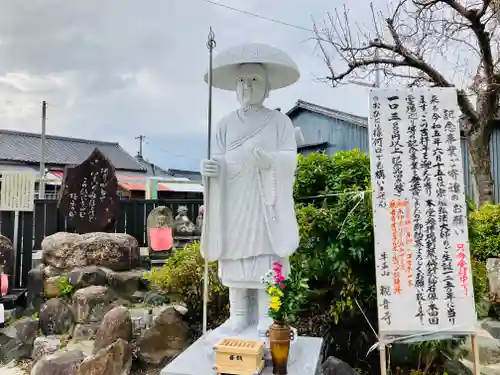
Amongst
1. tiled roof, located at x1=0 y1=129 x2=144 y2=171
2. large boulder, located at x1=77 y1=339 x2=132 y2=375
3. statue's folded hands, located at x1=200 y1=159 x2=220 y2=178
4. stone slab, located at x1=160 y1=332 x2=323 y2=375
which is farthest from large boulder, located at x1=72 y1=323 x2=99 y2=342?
tiled roof, located at x1=0 y1=129 x2=144 y2=171

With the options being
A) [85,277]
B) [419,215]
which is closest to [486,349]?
[419,215]

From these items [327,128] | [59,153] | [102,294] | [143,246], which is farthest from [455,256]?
[59,153]

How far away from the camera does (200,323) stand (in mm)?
5266

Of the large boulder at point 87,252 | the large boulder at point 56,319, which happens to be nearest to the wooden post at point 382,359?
the large boulder at point 56,319

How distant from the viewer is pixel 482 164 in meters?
8.74

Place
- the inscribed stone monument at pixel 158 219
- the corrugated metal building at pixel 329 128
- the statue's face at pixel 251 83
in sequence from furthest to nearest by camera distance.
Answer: the corrugated metal building at pixel 329 128, the inscribed stone monument at pixel 158 219, the statue's face at pixel 251 83

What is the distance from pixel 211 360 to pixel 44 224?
609 centimetres

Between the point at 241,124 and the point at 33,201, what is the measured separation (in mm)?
5641

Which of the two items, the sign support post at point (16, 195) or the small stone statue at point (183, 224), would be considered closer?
the sign support post at point (16, 195)

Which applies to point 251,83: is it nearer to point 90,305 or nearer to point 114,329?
point 114,329

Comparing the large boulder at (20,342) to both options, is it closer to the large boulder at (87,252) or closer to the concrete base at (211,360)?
the large boulder at (87,252)

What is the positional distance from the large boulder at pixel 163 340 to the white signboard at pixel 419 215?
2.43 m

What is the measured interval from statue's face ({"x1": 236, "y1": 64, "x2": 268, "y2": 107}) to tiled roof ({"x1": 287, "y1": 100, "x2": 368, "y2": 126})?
29.5 ft

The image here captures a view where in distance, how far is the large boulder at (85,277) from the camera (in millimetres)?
5922
